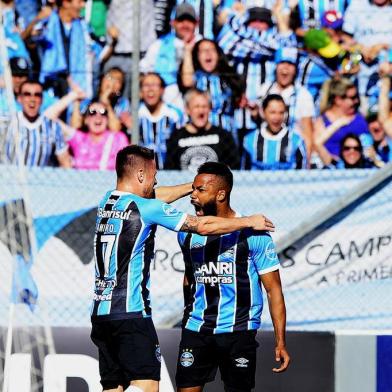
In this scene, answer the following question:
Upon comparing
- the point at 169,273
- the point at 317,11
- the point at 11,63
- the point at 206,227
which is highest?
the point at 317,11

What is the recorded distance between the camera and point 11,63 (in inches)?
313

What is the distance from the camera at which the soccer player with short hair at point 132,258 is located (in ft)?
15.7

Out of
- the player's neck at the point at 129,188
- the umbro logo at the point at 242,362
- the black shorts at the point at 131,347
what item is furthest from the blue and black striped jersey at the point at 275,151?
the black shorts at the point at 131,347

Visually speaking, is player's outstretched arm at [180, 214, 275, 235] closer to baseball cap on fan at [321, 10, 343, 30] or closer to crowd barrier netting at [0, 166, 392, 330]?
crowd barrier netting at [0, 166, 392, 330]

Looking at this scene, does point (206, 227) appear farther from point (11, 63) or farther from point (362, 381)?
point (11, 63)

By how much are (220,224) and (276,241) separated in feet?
6.50

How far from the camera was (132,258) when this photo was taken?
4.80 m

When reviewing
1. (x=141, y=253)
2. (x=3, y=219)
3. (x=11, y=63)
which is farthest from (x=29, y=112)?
(x=141, y=253)

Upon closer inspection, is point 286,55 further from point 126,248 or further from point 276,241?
point 126,248

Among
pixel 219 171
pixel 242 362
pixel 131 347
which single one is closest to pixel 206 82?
pixel 219 171

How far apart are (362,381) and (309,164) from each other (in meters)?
2.05

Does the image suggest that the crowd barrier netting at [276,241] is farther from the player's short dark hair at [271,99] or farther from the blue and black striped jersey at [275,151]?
the player's short dark hair at [271,99]

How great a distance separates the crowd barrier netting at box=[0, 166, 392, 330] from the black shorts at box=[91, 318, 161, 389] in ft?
5.22

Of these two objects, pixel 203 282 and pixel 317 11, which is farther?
pixel 317 11
